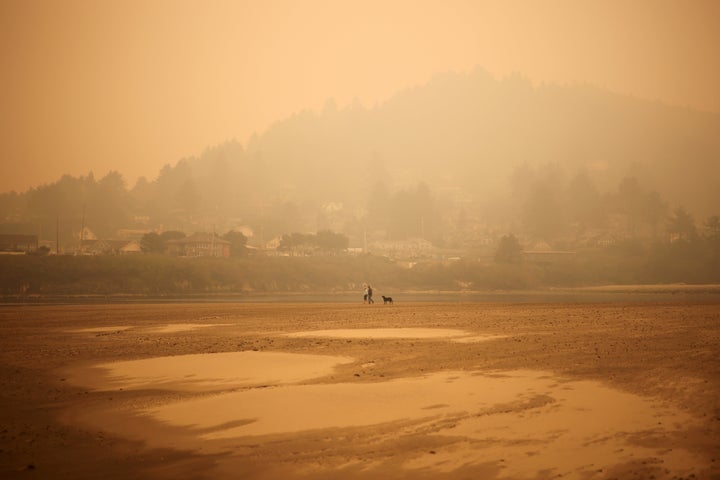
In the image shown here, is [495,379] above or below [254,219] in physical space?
below

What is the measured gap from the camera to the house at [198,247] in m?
97.8

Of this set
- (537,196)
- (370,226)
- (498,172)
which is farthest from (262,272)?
(498,172)

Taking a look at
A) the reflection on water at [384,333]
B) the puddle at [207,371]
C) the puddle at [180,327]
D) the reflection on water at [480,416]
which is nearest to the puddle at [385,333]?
the reflection on water at [384,333]

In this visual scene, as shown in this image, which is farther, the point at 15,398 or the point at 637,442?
the point at 15,398

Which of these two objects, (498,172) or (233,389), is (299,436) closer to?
(233,389)

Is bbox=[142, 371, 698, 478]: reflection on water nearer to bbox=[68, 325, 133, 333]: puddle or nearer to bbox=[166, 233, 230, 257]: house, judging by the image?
bbox=[68, 325, 133, 333]: puddle

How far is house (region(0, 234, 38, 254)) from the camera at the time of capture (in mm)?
89625

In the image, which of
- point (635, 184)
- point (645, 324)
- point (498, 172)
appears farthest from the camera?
point (498, 172)

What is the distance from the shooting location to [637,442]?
Answer: 31.1 ft

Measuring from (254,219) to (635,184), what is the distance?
85.2 metres

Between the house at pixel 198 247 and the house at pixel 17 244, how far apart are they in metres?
19.2

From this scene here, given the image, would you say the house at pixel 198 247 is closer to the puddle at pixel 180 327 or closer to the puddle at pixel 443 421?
the puddle at pixel 180 327

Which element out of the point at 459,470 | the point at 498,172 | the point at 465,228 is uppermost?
the point at 498,172

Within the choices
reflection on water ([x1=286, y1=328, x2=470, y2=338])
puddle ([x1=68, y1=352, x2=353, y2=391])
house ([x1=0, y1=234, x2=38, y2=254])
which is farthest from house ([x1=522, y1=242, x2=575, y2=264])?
puddle ([x1=68, y1=352, x2=353, y2=391])
